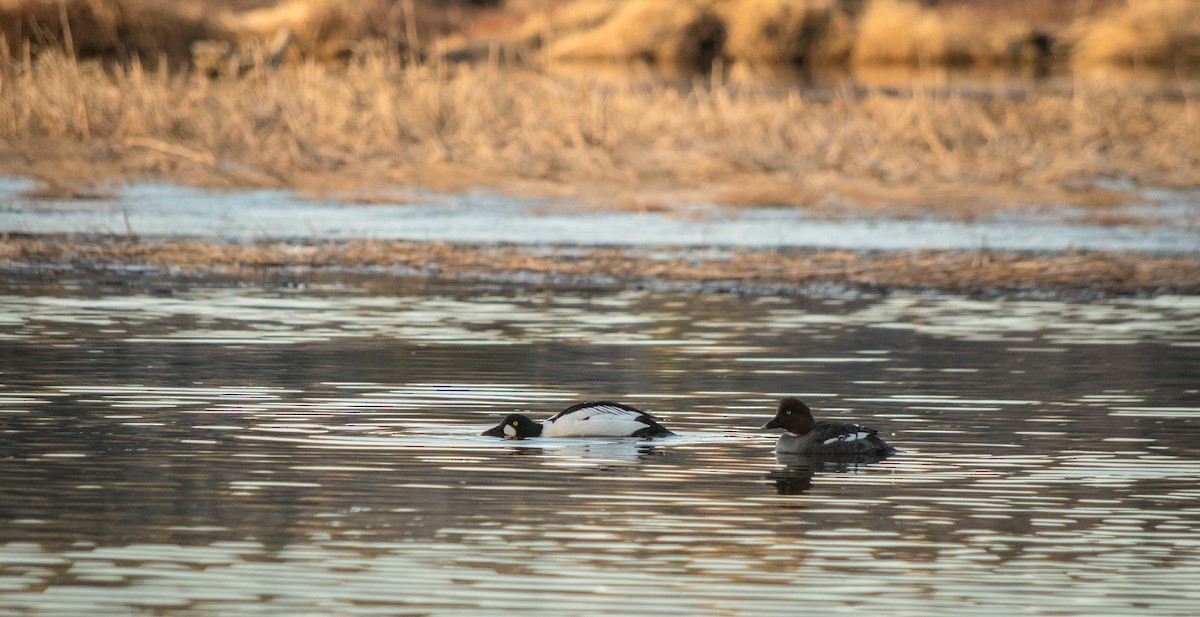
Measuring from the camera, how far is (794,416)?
33.1 feet

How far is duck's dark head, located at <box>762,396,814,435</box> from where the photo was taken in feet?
32.8

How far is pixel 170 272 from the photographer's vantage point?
57.3ft

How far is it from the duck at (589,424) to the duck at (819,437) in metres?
0.60

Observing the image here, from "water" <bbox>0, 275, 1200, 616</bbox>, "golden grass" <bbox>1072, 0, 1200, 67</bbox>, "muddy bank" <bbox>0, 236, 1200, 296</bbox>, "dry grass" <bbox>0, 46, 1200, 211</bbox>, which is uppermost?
"golden grass" <bbox>1072, 0, 1200, 67</bbox>

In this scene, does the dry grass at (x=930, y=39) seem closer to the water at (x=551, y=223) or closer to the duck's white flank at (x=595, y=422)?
the water at (x=551, y=223)

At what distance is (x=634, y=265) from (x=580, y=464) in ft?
26.9

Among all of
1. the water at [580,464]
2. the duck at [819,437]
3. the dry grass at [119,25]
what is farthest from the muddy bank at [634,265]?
the dry grass at [119,25]

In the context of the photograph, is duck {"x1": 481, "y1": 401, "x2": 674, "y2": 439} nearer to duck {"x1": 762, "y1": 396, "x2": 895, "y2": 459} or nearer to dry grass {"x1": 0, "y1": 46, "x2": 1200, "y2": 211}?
duck {"x1": 762, "y1": 396, "x2": 895, "y2": 459}

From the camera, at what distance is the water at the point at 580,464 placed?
7.38 meters

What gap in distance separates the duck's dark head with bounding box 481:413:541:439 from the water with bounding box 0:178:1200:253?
9379 millimetres

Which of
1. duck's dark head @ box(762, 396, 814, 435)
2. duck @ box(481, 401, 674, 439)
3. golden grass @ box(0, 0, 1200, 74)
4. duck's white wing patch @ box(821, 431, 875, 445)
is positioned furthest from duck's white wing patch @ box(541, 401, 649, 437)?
golden grass @ box(0, 0, 1200, 74)

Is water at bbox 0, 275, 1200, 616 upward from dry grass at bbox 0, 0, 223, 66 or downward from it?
downward

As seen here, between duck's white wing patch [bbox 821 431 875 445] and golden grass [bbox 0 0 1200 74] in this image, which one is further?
golden grass [bbox 0 0 1200 74]

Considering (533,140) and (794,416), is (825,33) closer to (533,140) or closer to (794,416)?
(533,140)
